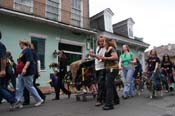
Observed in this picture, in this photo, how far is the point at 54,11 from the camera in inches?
788

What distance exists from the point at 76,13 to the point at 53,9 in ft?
8.08

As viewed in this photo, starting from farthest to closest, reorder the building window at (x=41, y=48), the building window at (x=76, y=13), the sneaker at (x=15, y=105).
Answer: the building window at (x=76, y=13)
the building window at (x=41, y=48)
the sneaker at (x=15, y=105)

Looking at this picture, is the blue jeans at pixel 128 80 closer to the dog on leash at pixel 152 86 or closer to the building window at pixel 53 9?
the dog on leash at pixel 152 86

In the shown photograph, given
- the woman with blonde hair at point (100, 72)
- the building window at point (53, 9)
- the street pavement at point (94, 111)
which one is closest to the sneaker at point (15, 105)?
the street pavement at point (94, 111)

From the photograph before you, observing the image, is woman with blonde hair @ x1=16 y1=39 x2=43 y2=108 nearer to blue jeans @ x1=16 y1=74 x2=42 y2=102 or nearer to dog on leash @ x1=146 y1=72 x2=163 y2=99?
blue jeans @ x1=16 y1=74 x2=42 y2=102

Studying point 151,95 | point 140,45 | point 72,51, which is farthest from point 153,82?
point 140,45

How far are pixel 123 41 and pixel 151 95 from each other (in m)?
15.0

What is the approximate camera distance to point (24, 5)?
17.7m

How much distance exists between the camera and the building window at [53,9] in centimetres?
1950

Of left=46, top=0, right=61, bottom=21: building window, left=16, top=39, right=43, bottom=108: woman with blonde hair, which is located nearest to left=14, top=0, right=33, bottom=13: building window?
left=46, top=0, right=61, bottom=21: building window

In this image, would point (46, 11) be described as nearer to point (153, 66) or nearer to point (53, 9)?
point (53, 9)

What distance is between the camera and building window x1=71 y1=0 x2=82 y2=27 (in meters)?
21.6

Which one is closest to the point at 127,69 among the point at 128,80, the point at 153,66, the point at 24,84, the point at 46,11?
the point at 128,80

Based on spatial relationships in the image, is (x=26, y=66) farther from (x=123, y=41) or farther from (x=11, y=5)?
(x=123, y=41)
